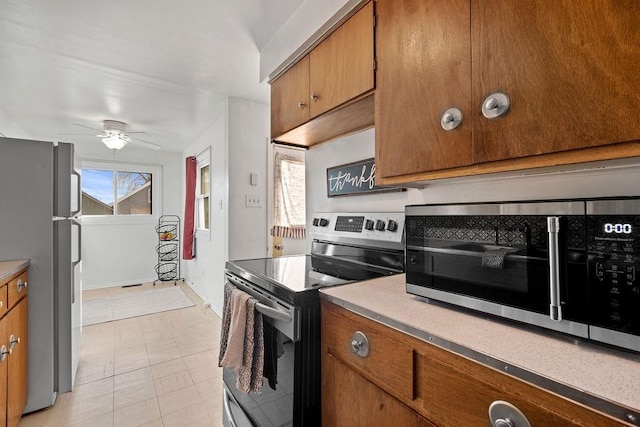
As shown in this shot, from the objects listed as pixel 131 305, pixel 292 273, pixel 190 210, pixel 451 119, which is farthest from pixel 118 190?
pixel 451 119

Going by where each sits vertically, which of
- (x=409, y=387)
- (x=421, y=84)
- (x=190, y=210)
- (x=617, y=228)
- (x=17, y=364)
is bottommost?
(x=17, y=364)

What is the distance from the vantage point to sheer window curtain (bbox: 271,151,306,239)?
2.80 meters

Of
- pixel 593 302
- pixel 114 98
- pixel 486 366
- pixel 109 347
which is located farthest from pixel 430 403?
pixel 114 98

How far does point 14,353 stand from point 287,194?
81.6 inches

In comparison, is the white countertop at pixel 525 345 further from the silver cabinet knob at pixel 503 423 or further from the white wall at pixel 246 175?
the white wall at pixel 246 175

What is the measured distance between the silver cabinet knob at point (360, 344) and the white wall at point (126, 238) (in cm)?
507

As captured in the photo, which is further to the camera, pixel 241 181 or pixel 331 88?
pixel 241 181

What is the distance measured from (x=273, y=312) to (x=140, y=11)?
5.85ft

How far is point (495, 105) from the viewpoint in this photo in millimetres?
782

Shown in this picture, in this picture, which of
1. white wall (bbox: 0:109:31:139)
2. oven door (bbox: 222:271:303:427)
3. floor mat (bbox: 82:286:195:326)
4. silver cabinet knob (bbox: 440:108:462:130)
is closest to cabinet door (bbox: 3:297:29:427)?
oven door (bbox: 222:271:303:427)

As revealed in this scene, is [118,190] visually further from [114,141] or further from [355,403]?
[355,403]

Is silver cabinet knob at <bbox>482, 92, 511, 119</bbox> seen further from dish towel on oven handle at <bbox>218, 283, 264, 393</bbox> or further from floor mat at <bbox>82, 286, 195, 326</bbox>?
floor mat at <bbox>82, 286, 195, 326</bbox>

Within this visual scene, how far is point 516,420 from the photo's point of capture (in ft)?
1.75

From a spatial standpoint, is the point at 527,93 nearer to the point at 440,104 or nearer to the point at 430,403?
the point at 440,104
